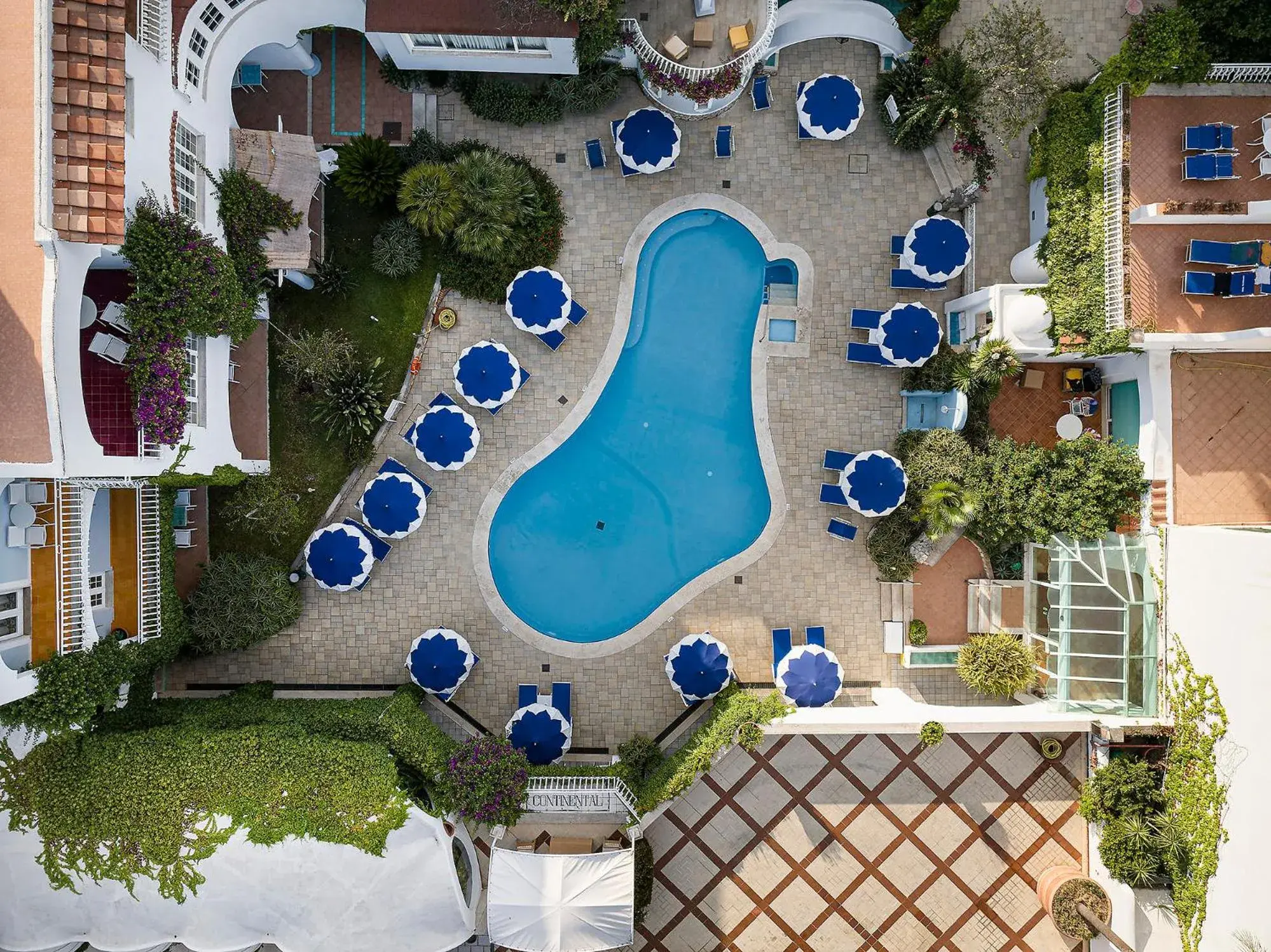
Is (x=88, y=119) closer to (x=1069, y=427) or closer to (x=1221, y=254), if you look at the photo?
(x=1069, y=427)

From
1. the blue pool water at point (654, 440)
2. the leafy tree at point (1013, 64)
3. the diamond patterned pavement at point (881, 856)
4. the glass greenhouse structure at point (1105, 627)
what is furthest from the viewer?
the blue pool water at point (654, 440)

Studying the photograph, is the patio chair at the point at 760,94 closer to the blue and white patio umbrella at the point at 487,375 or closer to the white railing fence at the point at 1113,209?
the white railing fence at the point at 1113,209

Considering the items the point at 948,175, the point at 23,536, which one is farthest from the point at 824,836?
the point at 23,536

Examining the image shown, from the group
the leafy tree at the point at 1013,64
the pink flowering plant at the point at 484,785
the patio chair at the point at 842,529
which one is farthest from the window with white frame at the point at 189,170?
the leafy tree at the point at 1013,64

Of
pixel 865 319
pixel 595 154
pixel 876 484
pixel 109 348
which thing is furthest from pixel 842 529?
pixel 109 348

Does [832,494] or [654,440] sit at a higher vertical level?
[654,440]

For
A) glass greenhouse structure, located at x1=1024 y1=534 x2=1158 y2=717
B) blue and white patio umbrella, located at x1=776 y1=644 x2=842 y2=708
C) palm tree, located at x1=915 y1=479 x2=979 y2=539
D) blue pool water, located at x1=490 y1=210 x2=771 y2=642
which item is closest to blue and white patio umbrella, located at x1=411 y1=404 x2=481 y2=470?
blue pool water, located at x1=490 y1=210 x2=771 y2=642

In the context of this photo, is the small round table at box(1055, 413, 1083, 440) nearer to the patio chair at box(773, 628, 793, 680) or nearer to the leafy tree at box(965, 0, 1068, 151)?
the leafy tree at box(965, 0, 1068, 151)
